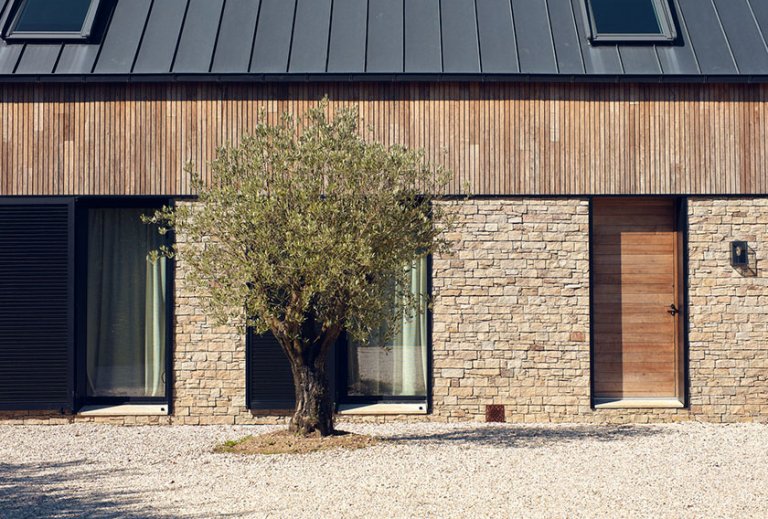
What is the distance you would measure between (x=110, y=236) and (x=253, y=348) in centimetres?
257

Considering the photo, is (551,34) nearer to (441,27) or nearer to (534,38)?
(534,38)

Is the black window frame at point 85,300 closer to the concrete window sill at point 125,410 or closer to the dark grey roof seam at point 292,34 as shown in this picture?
the concrete window sill at point 125,410

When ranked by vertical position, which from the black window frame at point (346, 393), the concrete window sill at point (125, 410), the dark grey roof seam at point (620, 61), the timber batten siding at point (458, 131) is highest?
the dark grey roof seam at point (620, 61)

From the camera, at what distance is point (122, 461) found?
11.1 m

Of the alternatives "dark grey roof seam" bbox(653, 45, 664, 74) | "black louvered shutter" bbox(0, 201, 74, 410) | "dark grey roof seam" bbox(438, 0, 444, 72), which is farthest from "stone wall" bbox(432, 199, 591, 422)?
"black louvered shutter" bbox(0, 201, 74, 410)

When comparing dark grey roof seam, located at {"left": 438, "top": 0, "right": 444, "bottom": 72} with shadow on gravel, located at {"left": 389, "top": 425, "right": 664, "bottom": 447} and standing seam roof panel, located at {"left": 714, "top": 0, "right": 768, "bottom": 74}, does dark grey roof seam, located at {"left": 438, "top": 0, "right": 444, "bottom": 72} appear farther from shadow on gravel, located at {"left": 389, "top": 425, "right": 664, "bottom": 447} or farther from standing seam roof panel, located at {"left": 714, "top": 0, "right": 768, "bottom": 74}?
shadow on gravel, located at {"left": 389, "top": 425, "right": 664, "bottom": 447}

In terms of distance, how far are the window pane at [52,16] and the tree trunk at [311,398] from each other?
6185mm

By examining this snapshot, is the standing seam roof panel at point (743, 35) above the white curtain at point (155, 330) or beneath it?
above

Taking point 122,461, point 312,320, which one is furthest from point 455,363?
point 122,461

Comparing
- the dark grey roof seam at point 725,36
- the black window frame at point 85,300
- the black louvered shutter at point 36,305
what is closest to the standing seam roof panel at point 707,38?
the dark grey roof seam at point 725,36

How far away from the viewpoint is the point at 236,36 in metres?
14.7

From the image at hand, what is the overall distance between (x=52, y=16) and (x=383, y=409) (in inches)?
288

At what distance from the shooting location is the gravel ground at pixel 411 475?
336 inches

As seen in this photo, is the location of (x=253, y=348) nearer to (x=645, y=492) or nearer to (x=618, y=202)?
(x=618, y=202)
